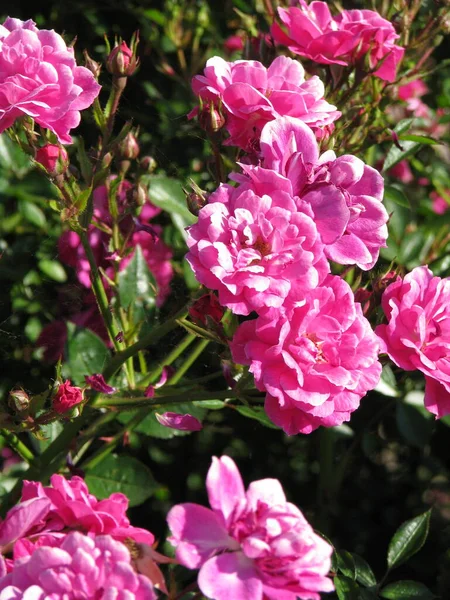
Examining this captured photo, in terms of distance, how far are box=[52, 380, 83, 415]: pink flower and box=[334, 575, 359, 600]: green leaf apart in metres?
0.39

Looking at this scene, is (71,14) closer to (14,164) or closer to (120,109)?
(14,164)

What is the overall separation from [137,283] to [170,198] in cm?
19

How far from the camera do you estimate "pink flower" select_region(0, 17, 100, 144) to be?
3.47 ft

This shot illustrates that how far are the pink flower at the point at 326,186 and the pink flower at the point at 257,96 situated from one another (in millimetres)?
60

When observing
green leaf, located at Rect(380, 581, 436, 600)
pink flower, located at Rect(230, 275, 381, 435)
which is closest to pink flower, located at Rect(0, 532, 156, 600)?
pink flower, located at Rect(230, 275, 381, 435)

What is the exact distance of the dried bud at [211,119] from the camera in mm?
1096

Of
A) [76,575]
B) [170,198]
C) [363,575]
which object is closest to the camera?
[76,575]

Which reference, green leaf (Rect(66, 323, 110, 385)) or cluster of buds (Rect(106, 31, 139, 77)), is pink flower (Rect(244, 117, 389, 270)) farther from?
green leaf (Rect(66, 323, 110, 385))

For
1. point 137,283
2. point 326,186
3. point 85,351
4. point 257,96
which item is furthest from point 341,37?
point 85,351

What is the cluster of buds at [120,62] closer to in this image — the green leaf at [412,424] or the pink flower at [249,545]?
the pink flower at [249,545]

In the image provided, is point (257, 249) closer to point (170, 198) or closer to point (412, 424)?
point (170, 198)

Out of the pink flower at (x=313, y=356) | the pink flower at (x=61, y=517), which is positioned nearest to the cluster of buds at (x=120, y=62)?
the pink flower at (x=313, y=356)

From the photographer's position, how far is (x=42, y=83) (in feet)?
3.54

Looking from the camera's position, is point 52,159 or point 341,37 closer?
point 52,159
